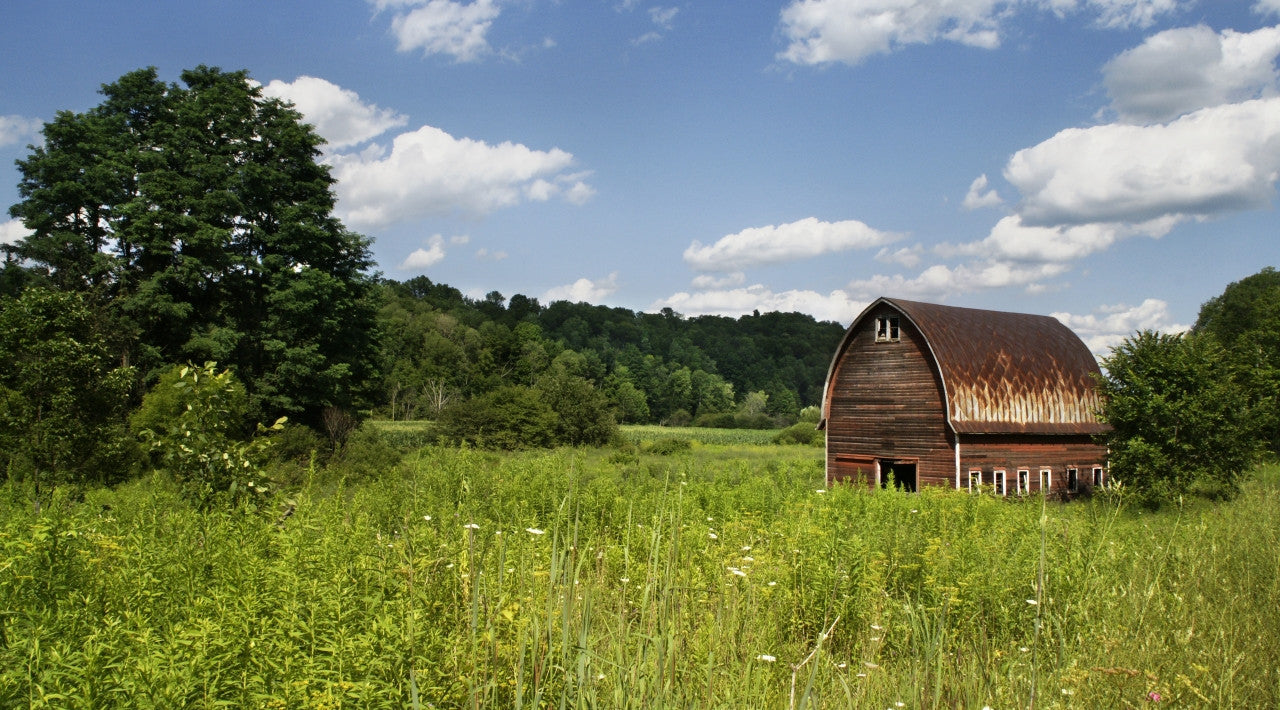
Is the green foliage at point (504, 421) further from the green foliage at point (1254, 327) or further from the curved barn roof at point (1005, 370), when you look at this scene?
the green foliage at point (1254, 327)

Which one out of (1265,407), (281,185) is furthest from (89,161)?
(1265,407)

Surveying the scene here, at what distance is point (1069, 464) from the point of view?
2391 cm

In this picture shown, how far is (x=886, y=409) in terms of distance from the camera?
74.6 ft

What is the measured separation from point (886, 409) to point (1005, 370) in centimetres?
381

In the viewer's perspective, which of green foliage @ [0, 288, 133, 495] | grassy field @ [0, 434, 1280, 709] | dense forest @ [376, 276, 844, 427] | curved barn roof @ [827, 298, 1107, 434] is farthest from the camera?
dense forest @ [376, 276, 844, 427]

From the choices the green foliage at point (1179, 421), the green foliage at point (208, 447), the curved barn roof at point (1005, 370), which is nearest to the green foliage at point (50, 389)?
the green foliage at point (208, 447)

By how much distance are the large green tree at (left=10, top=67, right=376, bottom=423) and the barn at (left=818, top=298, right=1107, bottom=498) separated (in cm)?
1939

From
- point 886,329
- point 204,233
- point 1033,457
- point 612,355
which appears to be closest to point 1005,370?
point 1033,457


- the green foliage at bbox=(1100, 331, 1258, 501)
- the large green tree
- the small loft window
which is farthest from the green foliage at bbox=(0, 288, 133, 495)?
the green foliage at bbox=(1100, 331, 1258, 501)

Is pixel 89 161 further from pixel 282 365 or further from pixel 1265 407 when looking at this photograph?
pixel 1265 407

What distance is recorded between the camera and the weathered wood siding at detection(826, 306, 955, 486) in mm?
21359

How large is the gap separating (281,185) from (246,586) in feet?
96.0

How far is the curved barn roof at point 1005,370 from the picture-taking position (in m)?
21.2

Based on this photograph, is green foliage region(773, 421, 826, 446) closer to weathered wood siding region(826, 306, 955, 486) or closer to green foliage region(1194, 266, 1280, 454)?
green foliage region(1194, 266, 1280, 454)
